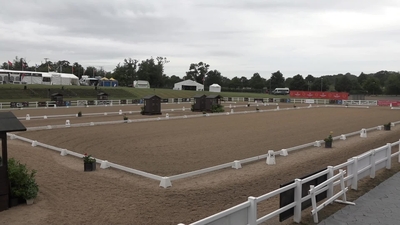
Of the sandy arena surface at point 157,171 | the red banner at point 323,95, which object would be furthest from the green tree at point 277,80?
the sandy arena surface at point 157,171

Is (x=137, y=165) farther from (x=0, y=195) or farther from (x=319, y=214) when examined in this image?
(x=319, y=214)

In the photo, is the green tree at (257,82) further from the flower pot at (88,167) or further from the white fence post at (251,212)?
the white fence post at (251,212)

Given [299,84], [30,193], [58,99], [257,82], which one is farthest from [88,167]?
[257,82]

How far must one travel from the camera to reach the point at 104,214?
26.8 ft

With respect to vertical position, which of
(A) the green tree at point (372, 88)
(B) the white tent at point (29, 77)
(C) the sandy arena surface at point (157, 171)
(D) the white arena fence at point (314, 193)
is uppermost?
(B) the white tent at point (29, 77)

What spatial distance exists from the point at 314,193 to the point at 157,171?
639cm

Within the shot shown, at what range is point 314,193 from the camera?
7.57 meters

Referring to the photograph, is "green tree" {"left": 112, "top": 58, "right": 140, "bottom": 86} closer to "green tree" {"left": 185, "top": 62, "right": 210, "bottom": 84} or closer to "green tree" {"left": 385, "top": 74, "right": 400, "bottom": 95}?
"green tree" {"left": 185, "top": 62, "right": 210, "bottom": 84}

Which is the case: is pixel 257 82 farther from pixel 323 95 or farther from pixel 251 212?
pixel 251 212

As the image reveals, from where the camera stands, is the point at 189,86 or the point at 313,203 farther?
the point at 189,86

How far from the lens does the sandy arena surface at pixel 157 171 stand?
8375 mm

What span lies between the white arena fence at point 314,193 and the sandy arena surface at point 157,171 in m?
0.80

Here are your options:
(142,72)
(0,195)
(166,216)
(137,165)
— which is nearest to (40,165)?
(137,165)

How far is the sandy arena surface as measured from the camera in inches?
330
